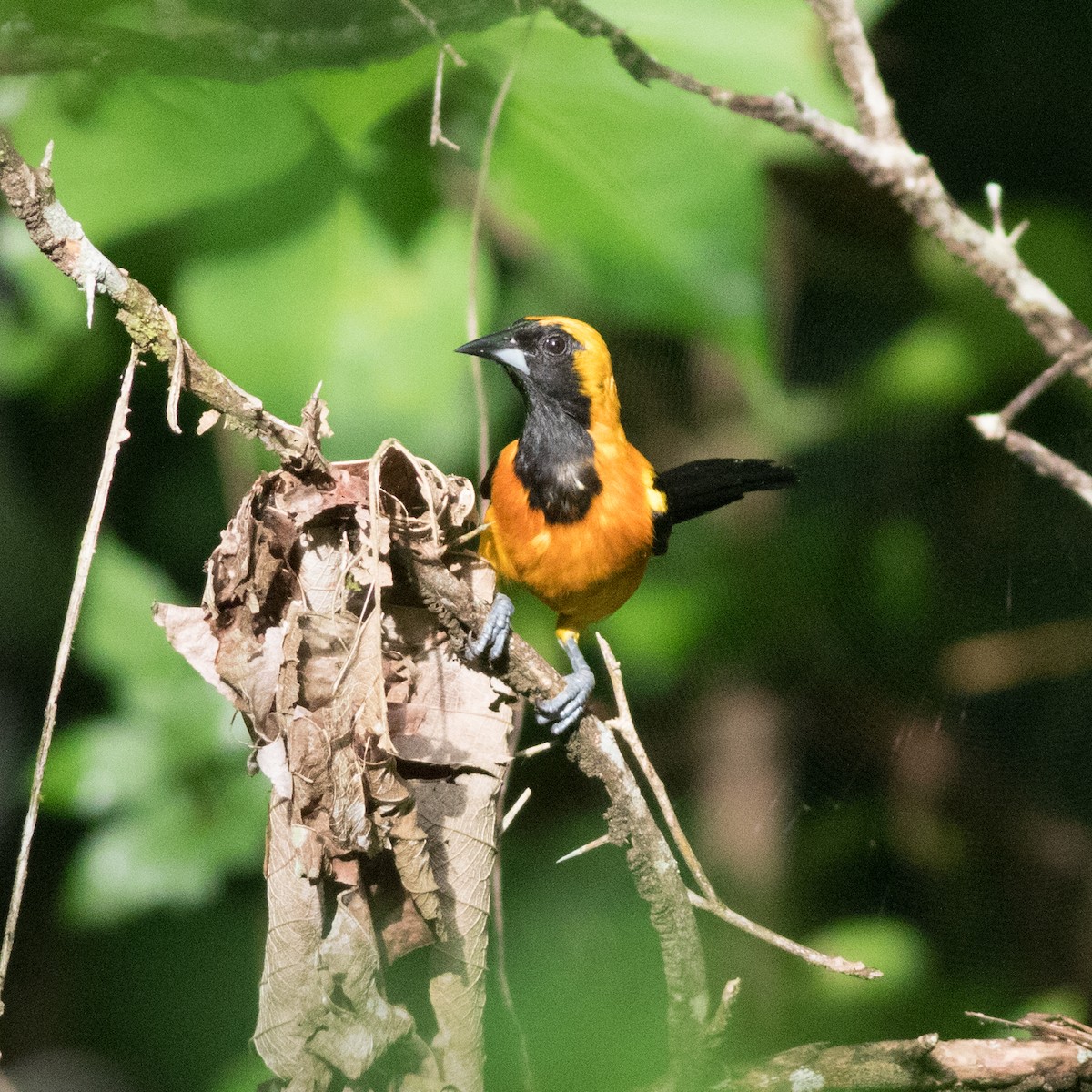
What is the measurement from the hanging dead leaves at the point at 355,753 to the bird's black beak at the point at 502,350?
509 millimetres

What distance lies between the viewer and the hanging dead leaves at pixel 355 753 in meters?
1.18

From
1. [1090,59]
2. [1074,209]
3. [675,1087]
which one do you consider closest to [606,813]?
[675,1087]

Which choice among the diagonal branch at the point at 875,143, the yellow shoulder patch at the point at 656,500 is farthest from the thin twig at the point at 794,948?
the diagonal branch at the point at 875,143

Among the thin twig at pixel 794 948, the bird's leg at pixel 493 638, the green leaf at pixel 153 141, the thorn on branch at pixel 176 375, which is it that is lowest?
the thin twig at pixel 794 948

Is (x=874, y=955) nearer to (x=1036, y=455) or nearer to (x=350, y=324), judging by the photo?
(x=1036, y=455)

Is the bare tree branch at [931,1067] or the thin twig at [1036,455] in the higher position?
the thin twig at [1036,455]

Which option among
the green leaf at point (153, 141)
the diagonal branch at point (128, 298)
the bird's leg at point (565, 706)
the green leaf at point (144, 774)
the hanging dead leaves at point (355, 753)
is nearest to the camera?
the diagonal branch at point (128, 298)

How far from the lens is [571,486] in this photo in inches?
74.0

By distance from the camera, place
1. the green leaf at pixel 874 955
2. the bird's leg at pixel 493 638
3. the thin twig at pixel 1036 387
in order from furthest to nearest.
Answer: the green leaf at pixel 874 955, the thin twig at pixel 1036 387, the bird's leg at pixel 493 638

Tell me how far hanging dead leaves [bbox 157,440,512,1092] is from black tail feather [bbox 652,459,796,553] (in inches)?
30.6

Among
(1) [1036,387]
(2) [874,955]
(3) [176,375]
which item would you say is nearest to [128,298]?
(3) [176,375]

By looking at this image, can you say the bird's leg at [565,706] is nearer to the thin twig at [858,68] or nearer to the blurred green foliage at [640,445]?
the blurred green foliage at [640,445]

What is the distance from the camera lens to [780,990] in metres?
2.77

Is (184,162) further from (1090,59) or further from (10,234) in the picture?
(1090,59)
